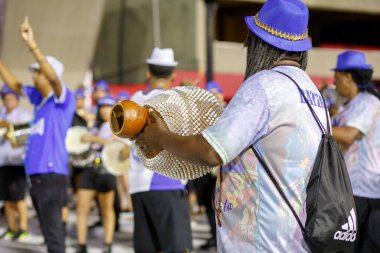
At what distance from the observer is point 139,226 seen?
20.1 feet

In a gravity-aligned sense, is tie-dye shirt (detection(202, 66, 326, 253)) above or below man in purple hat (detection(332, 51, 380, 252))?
above

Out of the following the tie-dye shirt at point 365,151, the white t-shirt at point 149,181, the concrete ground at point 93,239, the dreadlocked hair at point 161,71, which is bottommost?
the concrete ground at point 93,239

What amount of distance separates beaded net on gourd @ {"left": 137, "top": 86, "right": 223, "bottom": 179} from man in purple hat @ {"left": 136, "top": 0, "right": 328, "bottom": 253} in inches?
2.4

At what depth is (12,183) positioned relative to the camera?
9914mm

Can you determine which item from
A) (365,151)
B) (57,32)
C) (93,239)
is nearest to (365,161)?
(365,151)

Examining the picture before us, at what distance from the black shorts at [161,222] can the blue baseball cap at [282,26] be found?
3.11m

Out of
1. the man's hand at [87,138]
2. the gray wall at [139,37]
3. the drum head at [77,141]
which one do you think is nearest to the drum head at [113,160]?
the man's hand at [87,138]

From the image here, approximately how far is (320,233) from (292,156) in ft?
1.10

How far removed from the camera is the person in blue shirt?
6.59 metres

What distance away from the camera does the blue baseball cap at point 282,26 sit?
10.0ft

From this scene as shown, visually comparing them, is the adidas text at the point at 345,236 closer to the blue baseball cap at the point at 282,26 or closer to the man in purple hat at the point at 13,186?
the blue baseball cap at the point at 282,26

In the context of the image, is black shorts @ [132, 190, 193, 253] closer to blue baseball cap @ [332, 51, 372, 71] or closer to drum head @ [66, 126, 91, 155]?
blue baseball cap @ [332, 51, 372, 71]

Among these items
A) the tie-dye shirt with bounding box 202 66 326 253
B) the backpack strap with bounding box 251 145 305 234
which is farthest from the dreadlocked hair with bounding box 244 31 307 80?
the backpack strap with bounding box 251 145 305 234

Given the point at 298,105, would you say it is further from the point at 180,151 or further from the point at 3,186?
the point at 3,186
